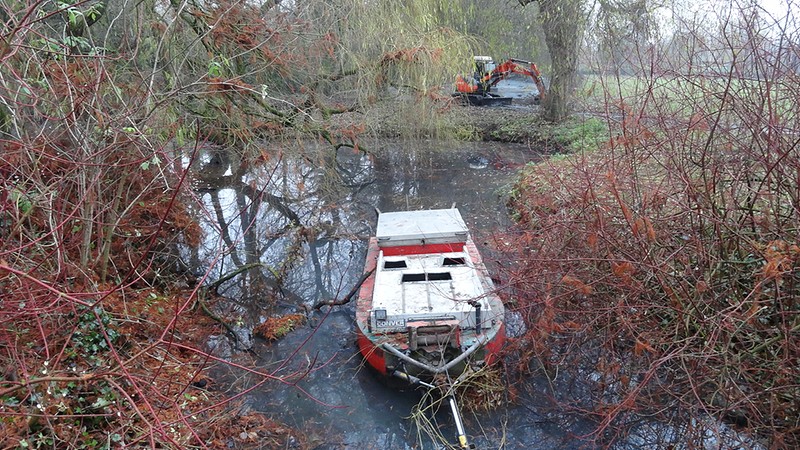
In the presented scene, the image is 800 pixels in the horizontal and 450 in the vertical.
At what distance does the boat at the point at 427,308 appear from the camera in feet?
22.2

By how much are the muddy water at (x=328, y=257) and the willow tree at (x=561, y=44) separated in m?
2.40

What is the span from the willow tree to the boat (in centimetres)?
1002

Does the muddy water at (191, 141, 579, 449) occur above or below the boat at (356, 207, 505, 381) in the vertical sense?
below

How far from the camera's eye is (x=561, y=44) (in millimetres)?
18125

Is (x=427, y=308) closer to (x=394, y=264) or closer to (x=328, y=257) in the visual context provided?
(x=394, y=264)

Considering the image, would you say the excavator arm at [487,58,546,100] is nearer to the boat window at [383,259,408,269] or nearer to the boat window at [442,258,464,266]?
the boat window at [442,258,464,266]

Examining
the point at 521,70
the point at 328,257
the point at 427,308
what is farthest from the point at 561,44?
the point at 427,308

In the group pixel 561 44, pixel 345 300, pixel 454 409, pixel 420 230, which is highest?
pixel 561 44

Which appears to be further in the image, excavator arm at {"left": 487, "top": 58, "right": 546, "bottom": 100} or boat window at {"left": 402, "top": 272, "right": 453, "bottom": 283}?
excavator arm at {"left": 487, "top": 58, "right": 546, "bottom": 100}

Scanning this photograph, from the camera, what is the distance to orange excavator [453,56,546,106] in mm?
16359

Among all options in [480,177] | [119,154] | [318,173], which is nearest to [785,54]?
[119,154]

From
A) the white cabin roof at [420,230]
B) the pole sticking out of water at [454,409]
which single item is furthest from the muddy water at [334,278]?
the white cabin roof at [420,230]

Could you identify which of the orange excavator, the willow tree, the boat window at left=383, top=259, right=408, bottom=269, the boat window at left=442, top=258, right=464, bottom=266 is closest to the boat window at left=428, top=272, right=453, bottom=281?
the boat window at left=442, top=258, right=464, bottom=266

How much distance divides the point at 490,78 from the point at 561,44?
14.4 feet
